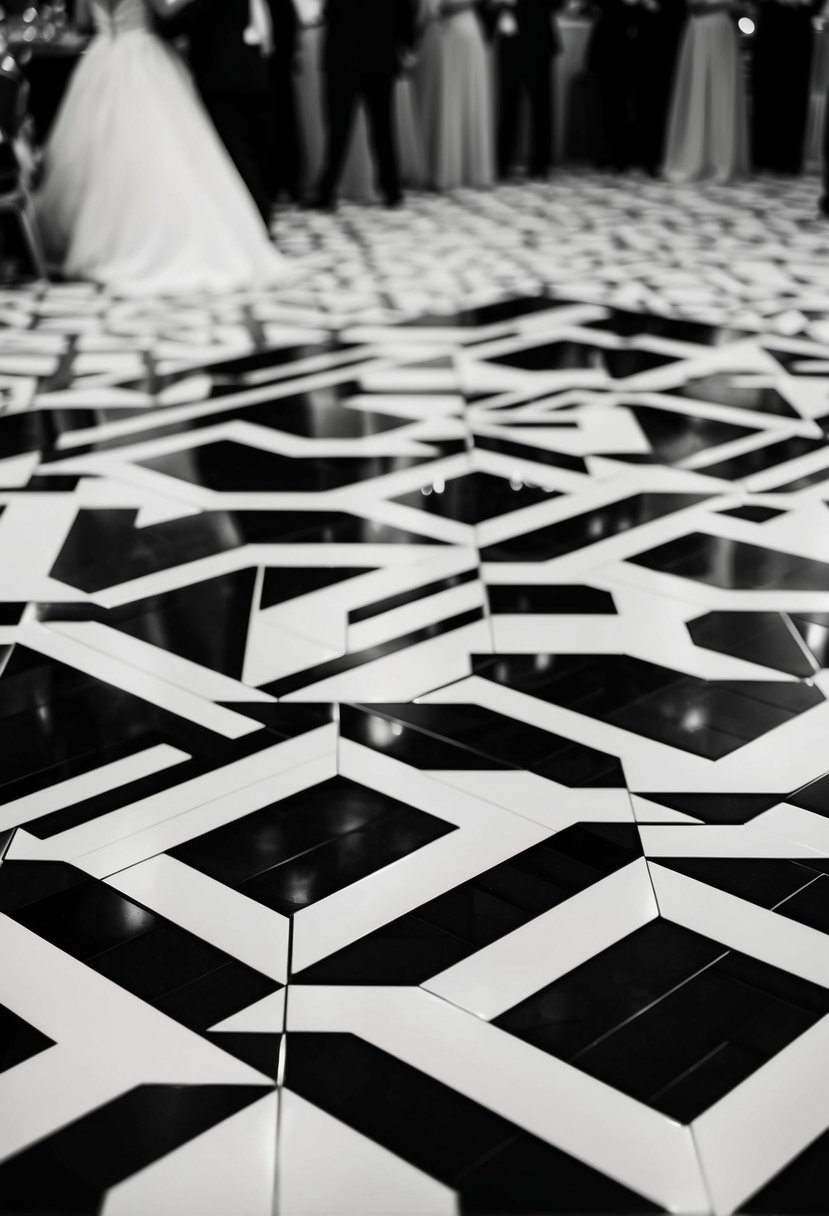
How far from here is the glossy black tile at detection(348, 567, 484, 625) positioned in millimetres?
2230

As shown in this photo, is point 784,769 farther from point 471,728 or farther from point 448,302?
point 448,302

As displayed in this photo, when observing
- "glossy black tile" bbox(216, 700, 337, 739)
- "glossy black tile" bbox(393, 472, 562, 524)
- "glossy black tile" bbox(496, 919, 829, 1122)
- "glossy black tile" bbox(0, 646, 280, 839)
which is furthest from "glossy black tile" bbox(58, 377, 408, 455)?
"glossy black tile" bbox(496, 919, 829, 1122)

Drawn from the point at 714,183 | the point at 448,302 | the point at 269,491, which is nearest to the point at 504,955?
the point at 269,491

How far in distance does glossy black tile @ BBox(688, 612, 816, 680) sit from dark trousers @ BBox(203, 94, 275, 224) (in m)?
4.00

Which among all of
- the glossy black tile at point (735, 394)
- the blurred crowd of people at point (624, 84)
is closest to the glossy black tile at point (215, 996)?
the glossy black tile at point (735, 394)

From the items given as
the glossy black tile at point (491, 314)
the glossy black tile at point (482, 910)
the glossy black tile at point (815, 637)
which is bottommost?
the glossy black tile at point (815, 637)

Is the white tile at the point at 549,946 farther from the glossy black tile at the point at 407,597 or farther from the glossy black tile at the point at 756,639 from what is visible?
the glossy black tile at the point at 407,597

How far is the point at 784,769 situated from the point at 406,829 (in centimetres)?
50

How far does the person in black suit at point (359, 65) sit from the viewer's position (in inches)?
276

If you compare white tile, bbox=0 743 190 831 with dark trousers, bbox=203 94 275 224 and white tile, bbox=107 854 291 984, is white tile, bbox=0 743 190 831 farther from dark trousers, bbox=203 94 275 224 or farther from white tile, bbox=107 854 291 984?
dark trousers, bbox=203 94 275 224

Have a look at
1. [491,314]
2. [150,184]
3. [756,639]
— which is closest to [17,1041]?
[756,639]

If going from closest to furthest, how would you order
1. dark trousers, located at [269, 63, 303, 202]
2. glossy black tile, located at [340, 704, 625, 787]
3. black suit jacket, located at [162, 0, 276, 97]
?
glossy black tile, located at [340, 704, 625, 787], black suit jacket, located at [162, 0, 276, 97], dark trousers, located at [269, 63, 303, 202]

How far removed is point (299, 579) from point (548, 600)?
441 millimetres

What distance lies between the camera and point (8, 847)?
5.19ft
